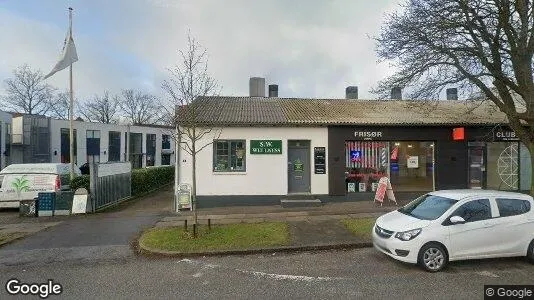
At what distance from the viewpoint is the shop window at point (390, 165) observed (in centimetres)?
1442

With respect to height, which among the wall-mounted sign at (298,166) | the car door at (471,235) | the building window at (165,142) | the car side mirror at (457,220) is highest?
the building window at (165,142)

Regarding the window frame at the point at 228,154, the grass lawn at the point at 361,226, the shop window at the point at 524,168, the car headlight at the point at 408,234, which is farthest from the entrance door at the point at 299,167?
the shop window at the point at 524,168

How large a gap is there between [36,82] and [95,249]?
57440mm

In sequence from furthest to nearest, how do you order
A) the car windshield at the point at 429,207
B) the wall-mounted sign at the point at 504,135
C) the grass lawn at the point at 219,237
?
the wall-mounted sign at the point at 504,135 < the grass lawn at the point at 219,237 < the car windshield at the point at 429,207

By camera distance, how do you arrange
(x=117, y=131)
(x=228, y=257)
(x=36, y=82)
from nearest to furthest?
(x=228, y=257) → (x=117, y=131) → (x=36, y=82)

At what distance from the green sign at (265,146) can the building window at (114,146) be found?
31.6m

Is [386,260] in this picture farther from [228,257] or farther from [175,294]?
[175,294]

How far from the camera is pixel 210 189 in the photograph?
13508mm

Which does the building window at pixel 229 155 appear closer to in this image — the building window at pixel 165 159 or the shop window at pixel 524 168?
the shop window at pixel 524 168

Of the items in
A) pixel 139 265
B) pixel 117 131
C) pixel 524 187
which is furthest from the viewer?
pixel 117 131

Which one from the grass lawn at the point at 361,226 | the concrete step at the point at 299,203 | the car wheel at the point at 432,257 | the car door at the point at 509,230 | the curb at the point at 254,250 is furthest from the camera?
the concrete step at the point at 299,203

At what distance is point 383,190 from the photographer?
13.3 metres

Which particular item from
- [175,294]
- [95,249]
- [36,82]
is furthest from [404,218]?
[36,82]

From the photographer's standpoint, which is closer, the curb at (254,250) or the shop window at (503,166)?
the curb at (254,250)
